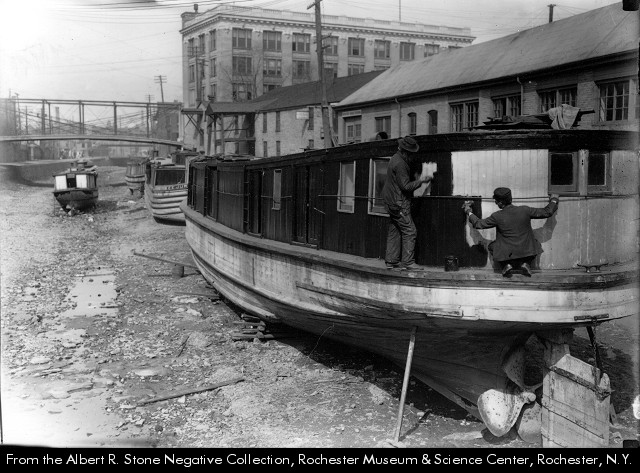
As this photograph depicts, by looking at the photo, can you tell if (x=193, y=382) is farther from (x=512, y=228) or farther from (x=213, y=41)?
(x=213, y=41)

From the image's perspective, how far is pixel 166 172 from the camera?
31266 millimetres

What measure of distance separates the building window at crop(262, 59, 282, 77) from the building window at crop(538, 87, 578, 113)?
5132 centimetres

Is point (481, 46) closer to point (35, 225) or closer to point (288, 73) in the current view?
point (35, 225)

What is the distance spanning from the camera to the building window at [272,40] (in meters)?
67.6

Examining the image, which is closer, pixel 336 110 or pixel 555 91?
pixel 555 91

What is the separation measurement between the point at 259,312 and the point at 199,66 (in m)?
64.3

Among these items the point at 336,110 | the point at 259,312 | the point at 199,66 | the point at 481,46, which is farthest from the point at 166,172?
the point at 199,66

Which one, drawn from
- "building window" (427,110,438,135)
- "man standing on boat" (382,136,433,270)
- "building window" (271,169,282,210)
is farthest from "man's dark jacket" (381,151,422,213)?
"building window" (427,110,438,135)

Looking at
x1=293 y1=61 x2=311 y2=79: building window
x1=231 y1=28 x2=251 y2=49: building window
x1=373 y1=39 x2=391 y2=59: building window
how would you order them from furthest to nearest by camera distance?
x1=293 y1=61 x2=311 y2=79: building window
x1=373 y1=39 x2=391 y2=59: building window
x1=231 y1=28 x2=251 y2=49: building window

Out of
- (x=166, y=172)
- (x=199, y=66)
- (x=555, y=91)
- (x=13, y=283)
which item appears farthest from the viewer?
(x=199, y=66)

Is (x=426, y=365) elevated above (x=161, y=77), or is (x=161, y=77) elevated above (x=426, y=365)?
(x=161, y=77)

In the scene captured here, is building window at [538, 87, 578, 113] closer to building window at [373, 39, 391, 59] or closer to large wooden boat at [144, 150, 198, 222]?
large wooden boat at [144, 150, 198, 222]

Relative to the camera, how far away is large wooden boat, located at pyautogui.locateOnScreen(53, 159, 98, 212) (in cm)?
3744
